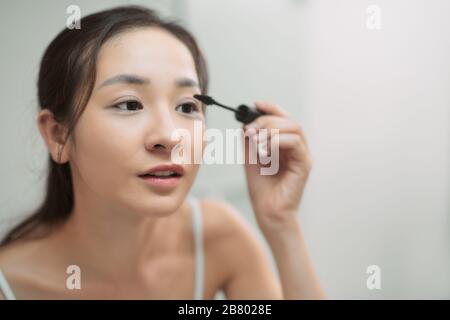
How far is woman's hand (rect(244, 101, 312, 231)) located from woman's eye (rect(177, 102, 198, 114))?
0.08 metres

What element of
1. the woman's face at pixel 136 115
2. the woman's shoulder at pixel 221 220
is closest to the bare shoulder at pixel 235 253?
the woman's shoulder at pixel 221 220

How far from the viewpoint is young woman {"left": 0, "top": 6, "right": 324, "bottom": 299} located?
1.94 ft

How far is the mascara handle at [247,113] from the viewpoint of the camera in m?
0.66

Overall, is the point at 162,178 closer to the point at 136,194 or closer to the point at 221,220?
the point at 136,194

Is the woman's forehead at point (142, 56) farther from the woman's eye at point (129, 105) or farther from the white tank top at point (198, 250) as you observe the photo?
the white tank top at point (198, 250)

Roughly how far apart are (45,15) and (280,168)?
16.2 inches

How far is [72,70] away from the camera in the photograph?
2.00 feet

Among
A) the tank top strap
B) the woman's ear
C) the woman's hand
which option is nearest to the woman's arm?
the woman's hand

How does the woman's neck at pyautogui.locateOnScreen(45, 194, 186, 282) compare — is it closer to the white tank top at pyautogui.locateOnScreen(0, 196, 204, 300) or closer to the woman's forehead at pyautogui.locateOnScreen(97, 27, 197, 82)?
the white tank top at pyautogui.locateOnScreen(0, 196, 204, 300)

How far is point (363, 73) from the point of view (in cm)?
79

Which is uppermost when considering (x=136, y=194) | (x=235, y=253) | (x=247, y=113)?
(x=247, y=113)

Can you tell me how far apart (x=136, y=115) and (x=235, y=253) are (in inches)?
12.3

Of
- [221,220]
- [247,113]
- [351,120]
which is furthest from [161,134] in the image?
[351,120]

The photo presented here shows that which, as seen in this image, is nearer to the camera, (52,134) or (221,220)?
(52,134)
